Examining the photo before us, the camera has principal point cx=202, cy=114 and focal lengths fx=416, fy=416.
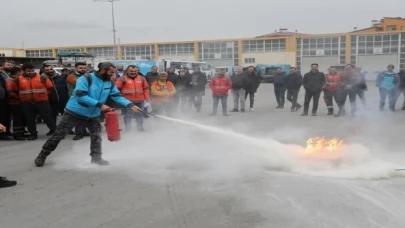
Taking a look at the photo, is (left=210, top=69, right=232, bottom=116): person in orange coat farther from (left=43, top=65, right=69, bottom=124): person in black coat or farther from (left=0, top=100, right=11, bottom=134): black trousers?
(left=0, top=100, right=11, bottom=134): black trousers

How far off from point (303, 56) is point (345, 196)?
55.2 meters

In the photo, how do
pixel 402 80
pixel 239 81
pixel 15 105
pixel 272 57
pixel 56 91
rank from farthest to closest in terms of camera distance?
pixel 272 57
pixel 239 81
pixel 402 80
pixel 56 91
pixel 15 105

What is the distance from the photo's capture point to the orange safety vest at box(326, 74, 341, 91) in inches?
527

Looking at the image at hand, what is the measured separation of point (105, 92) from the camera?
6680mm

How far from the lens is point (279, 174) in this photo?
585 cm

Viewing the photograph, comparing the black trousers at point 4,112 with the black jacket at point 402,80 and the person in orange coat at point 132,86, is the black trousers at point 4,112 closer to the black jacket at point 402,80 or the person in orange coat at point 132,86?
the person in orange coat at point 132,86

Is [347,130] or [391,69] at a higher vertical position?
[391,69]

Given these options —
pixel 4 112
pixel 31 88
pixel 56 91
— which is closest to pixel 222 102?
pixel 56 91

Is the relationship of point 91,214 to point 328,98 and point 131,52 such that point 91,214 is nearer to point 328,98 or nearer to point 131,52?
point 328,98

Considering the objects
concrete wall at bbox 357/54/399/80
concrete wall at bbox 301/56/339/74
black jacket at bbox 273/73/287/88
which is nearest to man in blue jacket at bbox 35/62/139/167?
black jacket at bbox 273/73/287/88

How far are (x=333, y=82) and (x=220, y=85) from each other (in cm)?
377

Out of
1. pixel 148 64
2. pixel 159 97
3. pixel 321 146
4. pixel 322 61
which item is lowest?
pixel 321 146

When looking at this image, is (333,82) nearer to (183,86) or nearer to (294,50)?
(183,86)

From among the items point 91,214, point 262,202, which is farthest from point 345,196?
point 91,214
